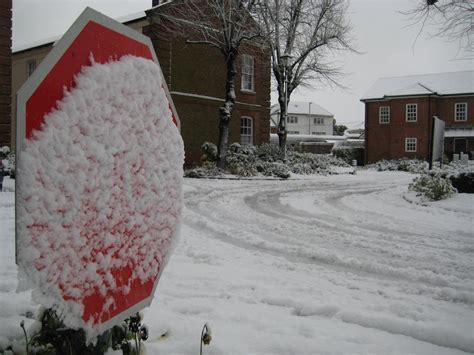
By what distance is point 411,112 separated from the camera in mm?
38531

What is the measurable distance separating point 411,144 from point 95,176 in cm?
4099

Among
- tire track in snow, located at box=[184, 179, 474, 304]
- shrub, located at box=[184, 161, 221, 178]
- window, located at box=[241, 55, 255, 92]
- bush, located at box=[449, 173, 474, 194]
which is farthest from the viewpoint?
window, located at box=[241, 55, 255, 92]

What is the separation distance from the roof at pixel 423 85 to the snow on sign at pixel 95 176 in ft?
135

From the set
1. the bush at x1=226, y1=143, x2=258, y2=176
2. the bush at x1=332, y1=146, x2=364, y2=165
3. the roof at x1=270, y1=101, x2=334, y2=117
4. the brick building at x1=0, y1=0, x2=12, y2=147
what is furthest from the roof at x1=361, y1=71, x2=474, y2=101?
the brick building at x1=0, y1=0, x2=12, y2=147

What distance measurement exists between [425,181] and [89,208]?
12381 mm

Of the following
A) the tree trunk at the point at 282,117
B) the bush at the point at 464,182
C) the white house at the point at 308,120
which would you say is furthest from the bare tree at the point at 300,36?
the white house at the point at 308,120

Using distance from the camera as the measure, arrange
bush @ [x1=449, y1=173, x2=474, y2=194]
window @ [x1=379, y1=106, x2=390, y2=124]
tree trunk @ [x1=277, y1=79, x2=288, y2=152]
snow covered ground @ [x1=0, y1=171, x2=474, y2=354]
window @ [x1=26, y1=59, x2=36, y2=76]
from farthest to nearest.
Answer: window @ [x1=379, y1=106, x2=390, y2=124]
window @ [x1=26, y1=59, x2=36, y2=76]
tree trunk @ [x1=277, y1=79, x2=288, y2=152]
bush @ [x1=449, y1=173, x2=474, y2=194]
snow covered ground @ [x1=0, y1=171, x2=474, y2=354]

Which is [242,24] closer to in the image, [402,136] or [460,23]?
[460,23]

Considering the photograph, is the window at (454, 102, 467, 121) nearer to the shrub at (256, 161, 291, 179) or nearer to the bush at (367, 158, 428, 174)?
the bush at (367, 158, 428, 174)

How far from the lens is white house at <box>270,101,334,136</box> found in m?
A: 77.6

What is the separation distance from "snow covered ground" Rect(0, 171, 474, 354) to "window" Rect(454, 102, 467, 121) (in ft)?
115

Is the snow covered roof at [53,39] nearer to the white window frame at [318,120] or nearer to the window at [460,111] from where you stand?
the window at [460,111]

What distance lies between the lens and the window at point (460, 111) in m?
38.2

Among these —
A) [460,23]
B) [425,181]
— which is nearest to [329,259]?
[425,181]
